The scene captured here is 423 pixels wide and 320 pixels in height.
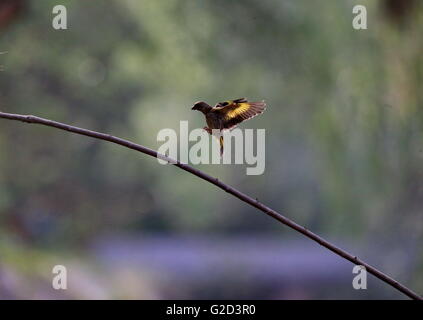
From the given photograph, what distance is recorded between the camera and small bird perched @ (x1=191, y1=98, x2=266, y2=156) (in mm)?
1640

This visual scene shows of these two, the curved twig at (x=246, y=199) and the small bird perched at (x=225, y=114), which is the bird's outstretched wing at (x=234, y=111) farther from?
the curved twig at (x=246, y=199)

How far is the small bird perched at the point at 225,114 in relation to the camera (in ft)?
5.38

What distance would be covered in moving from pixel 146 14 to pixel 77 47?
116cm

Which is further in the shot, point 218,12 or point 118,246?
point 118,246

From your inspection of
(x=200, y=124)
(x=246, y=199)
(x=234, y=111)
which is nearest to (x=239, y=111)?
(x=234, y=111)

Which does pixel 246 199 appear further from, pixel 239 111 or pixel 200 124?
pixel 200 124

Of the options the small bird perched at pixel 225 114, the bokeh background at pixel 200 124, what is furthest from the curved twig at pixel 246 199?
the bokeh background at pixel 200 124

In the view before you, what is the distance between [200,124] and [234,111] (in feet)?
25.8

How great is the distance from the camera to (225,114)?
5.51ft

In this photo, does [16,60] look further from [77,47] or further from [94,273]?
[94,273]

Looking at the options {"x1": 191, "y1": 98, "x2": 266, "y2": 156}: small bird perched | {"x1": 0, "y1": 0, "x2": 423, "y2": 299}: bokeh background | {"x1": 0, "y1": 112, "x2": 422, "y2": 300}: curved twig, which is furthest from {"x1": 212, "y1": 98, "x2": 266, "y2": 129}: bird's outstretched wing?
{"x1": 0, "y1": 0, "x2": 423, "y2": 299}: bokeh background

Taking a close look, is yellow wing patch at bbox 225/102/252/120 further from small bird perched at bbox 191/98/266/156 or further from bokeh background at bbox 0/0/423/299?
bokeh background at bbox 0/0/423/299

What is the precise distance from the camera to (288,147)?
10.2 meters

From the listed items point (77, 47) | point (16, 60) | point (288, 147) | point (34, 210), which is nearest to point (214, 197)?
point (288, 147)
